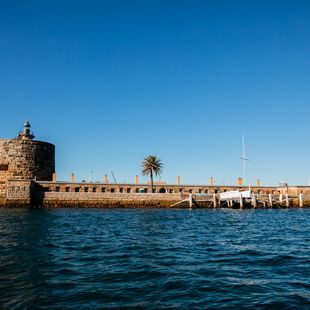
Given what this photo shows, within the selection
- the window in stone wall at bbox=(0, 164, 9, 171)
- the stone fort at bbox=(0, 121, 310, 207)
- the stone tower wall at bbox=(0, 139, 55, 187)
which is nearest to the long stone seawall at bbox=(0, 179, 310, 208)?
the stone fort at bbox=(0, 121, 310, 207)

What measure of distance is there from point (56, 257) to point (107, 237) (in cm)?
598

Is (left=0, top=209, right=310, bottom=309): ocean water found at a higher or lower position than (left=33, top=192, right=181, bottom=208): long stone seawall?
lower

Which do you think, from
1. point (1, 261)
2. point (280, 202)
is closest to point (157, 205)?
point (280, 202)

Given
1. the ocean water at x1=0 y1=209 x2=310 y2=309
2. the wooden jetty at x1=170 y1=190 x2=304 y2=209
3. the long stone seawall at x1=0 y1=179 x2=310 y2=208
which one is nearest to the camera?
the ocean water at x1=0 y1=209 x2=310 y2=309

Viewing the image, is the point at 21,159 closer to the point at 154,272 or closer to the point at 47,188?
the point at 47,188

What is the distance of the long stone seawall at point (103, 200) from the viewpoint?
4931 centimetres

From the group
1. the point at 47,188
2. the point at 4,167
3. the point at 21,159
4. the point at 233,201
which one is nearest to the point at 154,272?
the point at 47,188

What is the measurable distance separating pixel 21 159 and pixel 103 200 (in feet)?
46.5

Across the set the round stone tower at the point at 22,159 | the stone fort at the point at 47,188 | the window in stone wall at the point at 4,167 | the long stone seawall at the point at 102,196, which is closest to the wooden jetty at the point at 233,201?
the long stone seawall at the point at 102,196

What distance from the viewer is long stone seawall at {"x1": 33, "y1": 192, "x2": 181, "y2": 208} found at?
49.3 meters

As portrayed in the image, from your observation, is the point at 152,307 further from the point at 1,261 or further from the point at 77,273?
the point at 1,261

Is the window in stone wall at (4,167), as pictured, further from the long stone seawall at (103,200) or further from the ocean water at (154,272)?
the ocean water at (154,272)

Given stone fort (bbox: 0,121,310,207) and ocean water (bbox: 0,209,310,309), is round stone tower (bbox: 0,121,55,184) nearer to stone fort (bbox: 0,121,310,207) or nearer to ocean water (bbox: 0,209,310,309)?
stone fort (bbox: 0,121,310,207)

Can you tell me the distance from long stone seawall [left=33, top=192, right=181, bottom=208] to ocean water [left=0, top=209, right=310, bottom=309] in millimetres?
30970
